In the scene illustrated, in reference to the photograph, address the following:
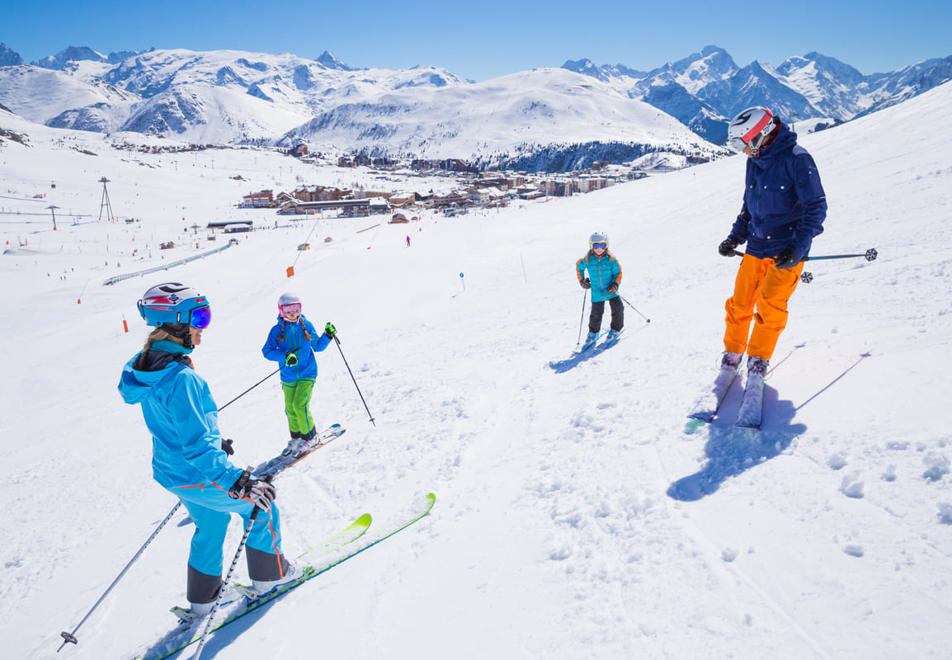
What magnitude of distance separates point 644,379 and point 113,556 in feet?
19.6

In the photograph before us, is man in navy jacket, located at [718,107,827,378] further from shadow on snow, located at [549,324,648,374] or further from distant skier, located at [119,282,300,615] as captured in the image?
distant skier, located at [119,282,300,615]

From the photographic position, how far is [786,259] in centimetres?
374

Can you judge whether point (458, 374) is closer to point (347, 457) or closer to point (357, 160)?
point (347, 457)

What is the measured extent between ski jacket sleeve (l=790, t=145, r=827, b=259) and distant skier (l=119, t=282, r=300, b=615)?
4.46 meters

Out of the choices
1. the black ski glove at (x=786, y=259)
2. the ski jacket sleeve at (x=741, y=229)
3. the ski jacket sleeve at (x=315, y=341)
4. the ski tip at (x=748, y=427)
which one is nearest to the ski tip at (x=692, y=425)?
the ski tip at (x=748, y=427)

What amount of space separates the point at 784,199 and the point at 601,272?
3.54 meters

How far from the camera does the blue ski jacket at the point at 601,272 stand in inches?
294

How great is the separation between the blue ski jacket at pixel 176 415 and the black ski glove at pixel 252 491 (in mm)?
53

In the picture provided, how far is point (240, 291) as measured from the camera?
23.0 metres

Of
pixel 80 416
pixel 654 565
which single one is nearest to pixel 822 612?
pixel 654 565

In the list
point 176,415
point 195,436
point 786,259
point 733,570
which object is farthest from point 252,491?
point 786,259

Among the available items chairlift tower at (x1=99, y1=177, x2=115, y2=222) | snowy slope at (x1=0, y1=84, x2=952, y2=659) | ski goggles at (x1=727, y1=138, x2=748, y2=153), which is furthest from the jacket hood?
chairlift tower at (x1=99, y1=177, x2=115, y2=222)

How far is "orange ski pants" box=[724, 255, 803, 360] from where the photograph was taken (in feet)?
13.2

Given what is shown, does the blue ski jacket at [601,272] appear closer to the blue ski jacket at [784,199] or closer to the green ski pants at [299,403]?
the blue ski jacket at [784,199]
